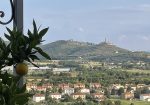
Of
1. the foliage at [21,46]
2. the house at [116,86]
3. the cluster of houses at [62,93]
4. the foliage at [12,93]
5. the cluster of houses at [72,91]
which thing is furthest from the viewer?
the house at [116,86]

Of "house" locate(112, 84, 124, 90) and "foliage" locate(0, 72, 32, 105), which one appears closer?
"foliage" locate(0, 72, 32, 105)

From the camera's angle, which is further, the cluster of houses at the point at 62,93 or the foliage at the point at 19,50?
the cluster of houses at the point at 62,93

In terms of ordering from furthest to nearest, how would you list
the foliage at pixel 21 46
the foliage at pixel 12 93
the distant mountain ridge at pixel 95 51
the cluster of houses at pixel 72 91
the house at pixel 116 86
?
1. the distant mountain ridge at pixel 95 51
2. the house at pixel 116 86
3. the cluster of houses at pixel 72 91
4. the foliage at pixel 21 46
5. the foliage at pixel 12 93

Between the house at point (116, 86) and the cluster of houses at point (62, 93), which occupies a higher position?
the cluster of houses at point (62, 93)

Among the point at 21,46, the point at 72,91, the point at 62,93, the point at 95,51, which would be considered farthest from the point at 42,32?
the point at 95,51

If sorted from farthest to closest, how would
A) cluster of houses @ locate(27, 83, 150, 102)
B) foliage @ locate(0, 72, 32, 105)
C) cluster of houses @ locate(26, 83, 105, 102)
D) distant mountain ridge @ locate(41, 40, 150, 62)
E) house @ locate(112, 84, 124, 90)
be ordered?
distant mountain ridge @ locate(41, 40, 150, 62) → house @ locate(112, 84, 124, 90) → cluster of houses @ locate(27, 83, 150, 102) → cluster of houses @ locate(26, 83, 105, 102) → foliage @ locate(0, 72, 32, 105)

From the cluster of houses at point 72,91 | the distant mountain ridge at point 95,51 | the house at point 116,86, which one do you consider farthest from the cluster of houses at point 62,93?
the distant mountain ridge at point 95,51

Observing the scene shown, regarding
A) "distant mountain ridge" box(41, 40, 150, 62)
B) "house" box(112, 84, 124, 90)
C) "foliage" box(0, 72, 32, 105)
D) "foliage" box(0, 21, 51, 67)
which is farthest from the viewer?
"distant mountain ridge" box(41, 40, 150, 62)

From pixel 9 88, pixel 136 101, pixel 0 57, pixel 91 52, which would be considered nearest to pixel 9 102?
pixel 9 88

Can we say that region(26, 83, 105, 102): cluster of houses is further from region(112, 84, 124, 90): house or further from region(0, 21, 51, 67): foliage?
region(112, 84, 124, 90): house

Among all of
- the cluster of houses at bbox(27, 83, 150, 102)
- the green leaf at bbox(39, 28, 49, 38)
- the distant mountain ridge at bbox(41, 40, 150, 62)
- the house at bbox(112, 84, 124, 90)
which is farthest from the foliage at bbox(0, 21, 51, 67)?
the distant mountain ridge at bbox(41, 40, 150, 62)

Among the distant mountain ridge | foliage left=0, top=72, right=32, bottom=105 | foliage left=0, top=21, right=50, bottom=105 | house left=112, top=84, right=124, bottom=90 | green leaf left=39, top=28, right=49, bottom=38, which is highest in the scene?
the distant mountain ridge

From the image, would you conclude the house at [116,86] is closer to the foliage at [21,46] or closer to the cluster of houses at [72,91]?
the cluster of houses at [72,91]

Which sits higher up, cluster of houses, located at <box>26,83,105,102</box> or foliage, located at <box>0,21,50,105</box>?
foliage, located at <box>0,21,50,105</box>
